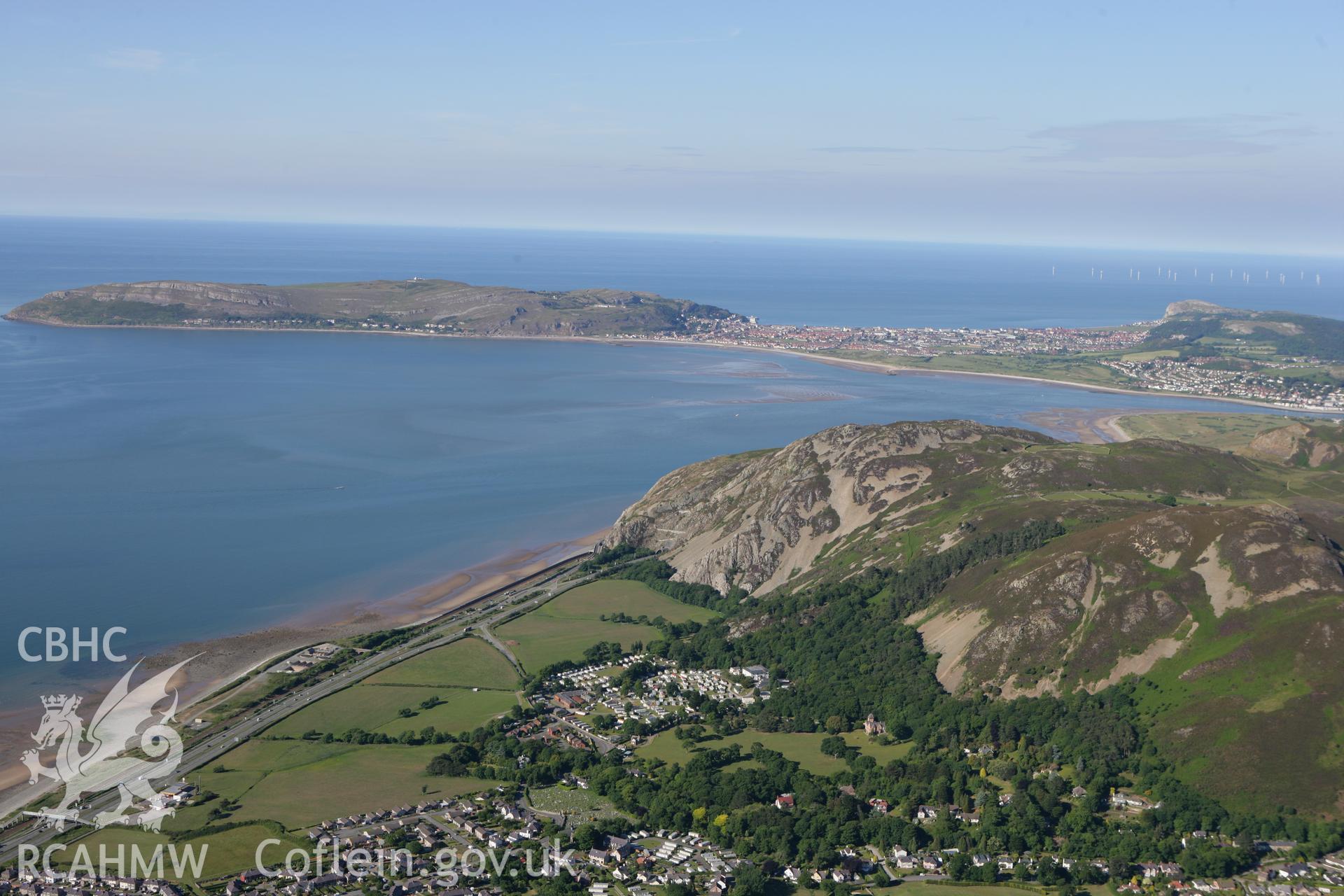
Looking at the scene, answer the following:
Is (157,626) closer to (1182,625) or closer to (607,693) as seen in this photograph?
(607,693)

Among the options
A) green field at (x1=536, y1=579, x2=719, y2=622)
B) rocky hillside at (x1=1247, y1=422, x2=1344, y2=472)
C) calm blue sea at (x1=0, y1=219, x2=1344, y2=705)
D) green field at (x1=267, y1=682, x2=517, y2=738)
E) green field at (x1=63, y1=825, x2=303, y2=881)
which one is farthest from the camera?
rocky hillside at (x1=1247, y1=422, x2=1344, y2=472)

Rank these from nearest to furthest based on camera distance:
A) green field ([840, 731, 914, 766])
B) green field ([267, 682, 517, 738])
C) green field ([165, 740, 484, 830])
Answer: green field ([165, 740, 484, 830]) < green field ([840, 731, 914, 766]) < green field ([267, 682, 517, 738])

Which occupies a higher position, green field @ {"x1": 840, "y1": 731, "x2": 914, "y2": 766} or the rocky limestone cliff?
the rocky limestone cliff

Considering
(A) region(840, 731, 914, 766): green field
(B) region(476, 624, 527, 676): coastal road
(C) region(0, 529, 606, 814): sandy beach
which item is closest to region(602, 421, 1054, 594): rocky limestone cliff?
(C) region(0, 529, 606, 814): sandy beach

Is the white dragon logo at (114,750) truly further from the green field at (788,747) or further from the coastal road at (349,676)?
the green field at (788,747)

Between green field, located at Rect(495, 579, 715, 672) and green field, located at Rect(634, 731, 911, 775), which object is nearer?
green field, located at Rect(634, 731, 911, 775)

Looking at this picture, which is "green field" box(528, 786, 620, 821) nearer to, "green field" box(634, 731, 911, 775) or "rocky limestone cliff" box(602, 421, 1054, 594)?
"green field" box(634, 731, 911, 775)

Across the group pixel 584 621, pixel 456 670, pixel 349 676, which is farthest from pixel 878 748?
pixel 349 676
